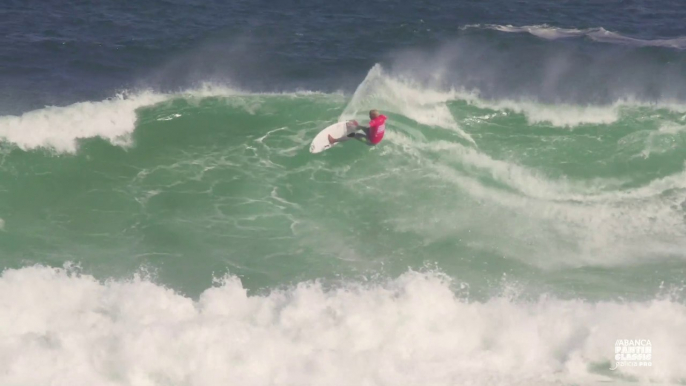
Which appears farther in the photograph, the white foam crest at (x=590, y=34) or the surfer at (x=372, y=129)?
the white foam crest at (x=590, y=34)

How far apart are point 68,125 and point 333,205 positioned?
8716 mm

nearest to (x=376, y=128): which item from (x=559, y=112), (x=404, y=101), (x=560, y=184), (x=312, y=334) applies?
(x=404, y=101)

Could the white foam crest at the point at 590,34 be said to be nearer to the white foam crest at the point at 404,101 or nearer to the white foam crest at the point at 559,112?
the white foam crest at the point at 559,112

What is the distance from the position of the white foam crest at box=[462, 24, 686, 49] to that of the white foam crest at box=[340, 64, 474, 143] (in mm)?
7543

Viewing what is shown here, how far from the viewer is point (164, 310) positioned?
16734 mm

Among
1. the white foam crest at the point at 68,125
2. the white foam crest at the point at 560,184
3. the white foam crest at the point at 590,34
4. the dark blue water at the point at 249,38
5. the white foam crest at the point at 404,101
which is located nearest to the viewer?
the white foam crest at the point at 560,184

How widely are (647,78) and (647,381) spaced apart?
53.5 feet

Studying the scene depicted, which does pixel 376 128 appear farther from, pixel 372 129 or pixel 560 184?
pixel 560 184

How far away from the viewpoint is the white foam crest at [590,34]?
103 ft

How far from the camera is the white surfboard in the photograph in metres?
21.3

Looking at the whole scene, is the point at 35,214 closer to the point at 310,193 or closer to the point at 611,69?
the point at 310,193

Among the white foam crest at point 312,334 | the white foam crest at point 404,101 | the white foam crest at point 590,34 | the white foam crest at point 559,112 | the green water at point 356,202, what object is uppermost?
the white foam crest at point 590,34

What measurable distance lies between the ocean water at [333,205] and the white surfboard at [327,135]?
2.42 ft

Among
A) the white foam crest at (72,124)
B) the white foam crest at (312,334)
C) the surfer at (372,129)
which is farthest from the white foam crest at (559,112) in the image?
the white foam crest at (312,334)
